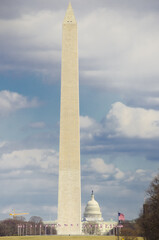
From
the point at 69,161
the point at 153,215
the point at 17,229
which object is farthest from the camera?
the point at 17,229

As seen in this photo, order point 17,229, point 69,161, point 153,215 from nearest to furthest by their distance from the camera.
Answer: point 153,215 < point 69,161 < point 17,229

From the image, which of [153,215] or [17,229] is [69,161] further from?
[17,229]

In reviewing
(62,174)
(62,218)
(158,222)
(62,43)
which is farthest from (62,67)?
(158,222)

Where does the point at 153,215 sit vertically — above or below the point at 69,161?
below

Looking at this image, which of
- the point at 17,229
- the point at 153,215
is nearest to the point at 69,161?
the point at 153,215

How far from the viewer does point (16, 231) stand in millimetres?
137875

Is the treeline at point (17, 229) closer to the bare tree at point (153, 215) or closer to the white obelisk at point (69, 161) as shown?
the white obelisk at point (69, 161)

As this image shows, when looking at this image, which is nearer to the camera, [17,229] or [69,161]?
[69,161]

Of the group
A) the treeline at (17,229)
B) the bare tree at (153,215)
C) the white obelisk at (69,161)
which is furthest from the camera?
the treeline at (17,229)

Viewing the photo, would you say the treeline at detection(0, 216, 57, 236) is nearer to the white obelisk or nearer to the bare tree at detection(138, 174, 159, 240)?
the white obelisk

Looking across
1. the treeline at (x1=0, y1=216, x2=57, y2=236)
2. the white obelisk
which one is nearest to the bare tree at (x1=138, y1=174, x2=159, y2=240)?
the white obelisk

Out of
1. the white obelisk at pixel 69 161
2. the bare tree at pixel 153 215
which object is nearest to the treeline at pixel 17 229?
the white obelisk at pixel 69 161

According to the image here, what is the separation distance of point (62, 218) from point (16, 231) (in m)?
37.0

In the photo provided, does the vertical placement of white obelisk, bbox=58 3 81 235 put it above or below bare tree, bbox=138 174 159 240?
above
